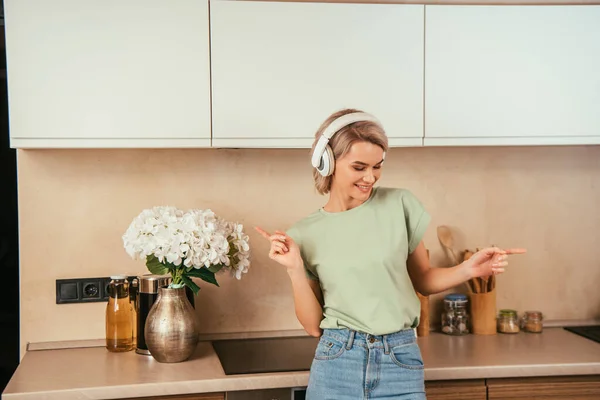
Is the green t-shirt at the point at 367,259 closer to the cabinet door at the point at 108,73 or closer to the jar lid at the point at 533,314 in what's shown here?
the cabinet door at the point at 108,73

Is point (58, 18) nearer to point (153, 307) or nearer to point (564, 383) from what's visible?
point (153, 307)

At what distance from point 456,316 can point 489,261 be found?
0.79 meters

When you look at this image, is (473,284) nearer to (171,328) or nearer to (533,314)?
(533,314)

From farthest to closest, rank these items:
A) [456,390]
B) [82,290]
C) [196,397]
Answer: [82,290], [456,390], [196,397]

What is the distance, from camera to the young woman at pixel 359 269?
1.93m

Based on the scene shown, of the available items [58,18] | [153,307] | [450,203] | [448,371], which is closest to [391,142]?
[450,203]

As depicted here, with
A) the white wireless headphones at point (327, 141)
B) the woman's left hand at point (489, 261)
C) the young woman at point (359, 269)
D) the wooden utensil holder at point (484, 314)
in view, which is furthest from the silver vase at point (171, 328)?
the wooden utensil holder at point (484, 314)

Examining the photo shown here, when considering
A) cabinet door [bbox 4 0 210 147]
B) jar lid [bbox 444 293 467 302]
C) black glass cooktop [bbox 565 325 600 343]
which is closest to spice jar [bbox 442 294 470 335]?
jar lid [bbox 444 293 467 302]

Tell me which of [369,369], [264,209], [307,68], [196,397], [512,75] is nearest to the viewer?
[369,369]

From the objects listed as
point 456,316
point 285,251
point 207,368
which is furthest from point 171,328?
point 456,316

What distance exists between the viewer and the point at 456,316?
2719mm

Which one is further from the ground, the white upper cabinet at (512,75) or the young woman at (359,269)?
the white upper cabinet at (512,75)

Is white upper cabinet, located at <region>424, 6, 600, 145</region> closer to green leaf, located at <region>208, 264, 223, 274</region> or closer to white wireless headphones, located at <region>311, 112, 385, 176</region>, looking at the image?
white wireless headphones, located at <region>311, 112, 385, 176</region>

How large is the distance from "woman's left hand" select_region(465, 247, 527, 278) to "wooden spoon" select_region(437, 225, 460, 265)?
771mm
